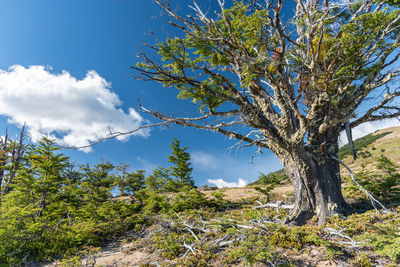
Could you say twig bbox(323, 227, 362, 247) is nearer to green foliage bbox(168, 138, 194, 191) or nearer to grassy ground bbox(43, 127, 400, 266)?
grassy ground bbox(43, 127, 400, 266)

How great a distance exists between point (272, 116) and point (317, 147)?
1.81 meters

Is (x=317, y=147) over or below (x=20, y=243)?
over

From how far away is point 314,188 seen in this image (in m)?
6.01

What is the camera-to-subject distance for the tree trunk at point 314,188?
5.78 m

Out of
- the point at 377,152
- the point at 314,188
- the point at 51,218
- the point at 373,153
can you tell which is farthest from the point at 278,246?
the point at 377,152

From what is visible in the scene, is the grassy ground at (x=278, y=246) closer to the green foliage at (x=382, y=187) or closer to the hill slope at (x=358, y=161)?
the green foliage at (x=382, y=187)

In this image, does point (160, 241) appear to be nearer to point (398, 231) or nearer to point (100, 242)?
point (100, 242)

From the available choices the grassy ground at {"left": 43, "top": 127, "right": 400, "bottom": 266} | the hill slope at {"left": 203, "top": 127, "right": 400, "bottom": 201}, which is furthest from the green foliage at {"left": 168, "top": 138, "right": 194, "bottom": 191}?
the grassy ground at {"left": 43, "top": 127, "right": 400, "bottom": 266}

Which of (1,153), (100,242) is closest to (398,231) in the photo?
(100,242)

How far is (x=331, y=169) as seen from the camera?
6375 mm

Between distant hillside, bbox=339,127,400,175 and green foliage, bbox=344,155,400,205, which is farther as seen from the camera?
distant hillside, bbox=339,127,400,175

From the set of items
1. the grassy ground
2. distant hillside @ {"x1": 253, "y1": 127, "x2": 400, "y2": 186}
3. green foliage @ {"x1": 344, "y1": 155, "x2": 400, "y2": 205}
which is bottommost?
the grassy ground

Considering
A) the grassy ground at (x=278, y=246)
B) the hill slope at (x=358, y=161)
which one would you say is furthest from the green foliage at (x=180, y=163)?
the grassy ground at (x=278, y=246)

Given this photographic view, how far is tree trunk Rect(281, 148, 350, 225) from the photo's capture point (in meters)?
5.78
